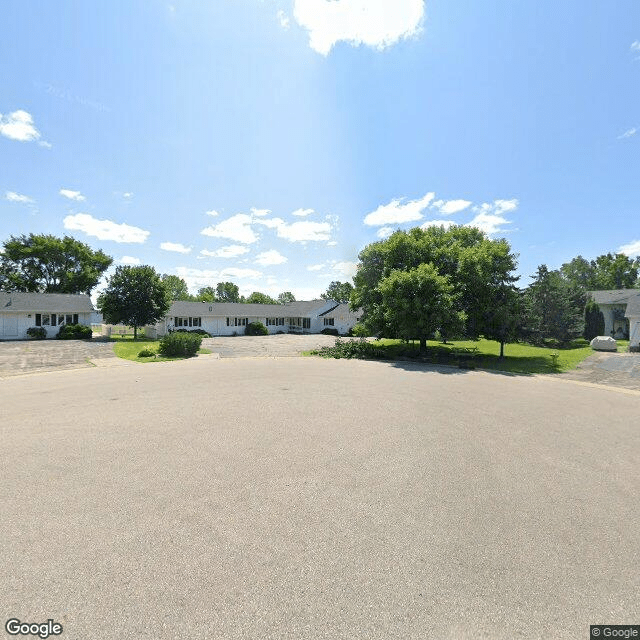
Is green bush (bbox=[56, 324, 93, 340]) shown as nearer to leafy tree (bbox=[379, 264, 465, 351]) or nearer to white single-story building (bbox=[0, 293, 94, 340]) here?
white single-story building (bbox=[0, 293, 94, 340])

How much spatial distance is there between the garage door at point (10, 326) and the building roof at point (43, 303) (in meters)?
0.98

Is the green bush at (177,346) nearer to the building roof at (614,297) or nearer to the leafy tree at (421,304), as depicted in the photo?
the leafy tree at (421,304)

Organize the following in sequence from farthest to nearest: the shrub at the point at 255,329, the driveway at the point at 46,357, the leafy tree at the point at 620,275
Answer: the leafy tree at the point at 620,275 → the shrub at the point at 255,329 → the driveway at the point at 46,357

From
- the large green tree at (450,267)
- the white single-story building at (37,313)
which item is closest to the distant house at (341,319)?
the large green tree at (450,267)

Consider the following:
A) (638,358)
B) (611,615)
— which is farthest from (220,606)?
(638,358)

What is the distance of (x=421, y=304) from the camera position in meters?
21.0

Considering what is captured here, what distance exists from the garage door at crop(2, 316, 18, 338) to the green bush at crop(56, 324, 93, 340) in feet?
12.5

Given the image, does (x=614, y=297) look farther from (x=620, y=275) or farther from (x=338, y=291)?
(x=338, y=291)

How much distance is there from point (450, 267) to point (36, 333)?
4084 cm

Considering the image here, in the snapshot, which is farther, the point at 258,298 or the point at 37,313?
the point at 258,298

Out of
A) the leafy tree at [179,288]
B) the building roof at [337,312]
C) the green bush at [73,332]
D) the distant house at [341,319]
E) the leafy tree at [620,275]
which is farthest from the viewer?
A: the leafy tree at [179,288]

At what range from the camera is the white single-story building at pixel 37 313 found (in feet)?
113

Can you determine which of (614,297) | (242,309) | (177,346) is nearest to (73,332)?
(177,346)

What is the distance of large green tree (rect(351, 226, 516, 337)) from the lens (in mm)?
23016
